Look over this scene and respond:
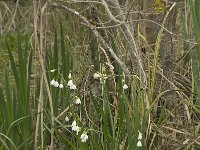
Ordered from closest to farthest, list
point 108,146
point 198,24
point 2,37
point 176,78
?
point 108,146
point 198,24
point 176,78
point 2,37

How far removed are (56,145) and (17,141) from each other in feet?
0.73

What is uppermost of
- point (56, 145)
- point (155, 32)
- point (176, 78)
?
point (155, 32)

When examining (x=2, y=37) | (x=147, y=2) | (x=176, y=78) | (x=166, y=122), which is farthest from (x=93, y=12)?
(x=2, y=37)

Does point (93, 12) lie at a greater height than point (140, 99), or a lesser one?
greater

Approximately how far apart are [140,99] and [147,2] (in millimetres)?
933

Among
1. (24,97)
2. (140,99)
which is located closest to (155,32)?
(140,99)

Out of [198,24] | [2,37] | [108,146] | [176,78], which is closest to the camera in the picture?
[108,146]

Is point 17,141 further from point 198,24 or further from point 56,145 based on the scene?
point 198,24

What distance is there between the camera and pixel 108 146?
2549mm

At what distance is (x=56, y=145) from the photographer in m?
2.82

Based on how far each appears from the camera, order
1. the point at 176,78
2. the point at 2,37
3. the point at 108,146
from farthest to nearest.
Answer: the point at 2,37, the point at 176,78, the point at 108,146

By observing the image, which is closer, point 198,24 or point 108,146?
point 108,146

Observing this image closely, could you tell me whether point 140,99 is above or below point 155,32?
below

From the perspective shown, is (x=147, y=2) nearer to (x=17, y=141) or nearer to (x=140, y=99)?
(x=140, y=99)
